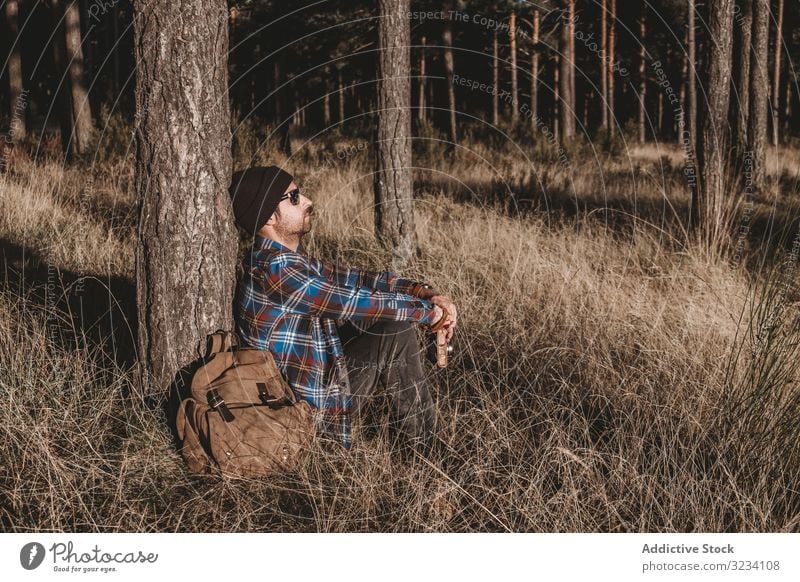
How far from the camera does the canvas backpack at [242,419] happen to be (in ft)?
9.06

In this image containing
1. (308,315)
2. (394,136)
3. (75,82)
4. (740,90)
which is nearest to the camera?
(308,315)

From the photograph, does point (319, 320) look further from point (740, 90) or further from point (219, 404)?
point (740, 90)

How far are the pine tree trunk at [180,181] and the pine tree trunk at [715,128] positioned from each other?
404cm

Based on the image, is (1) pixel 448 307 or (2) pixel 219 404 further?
(1) pixel 448 307

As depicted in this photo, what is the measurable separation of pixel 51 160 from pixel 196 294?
8.23 metres

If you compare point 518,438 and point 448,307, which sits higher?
point 448,307

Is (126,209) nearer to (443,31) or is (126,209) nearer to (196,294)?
(196,294)

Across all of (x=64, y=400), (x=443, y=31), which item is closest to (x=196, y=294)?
(x=64, y=400)

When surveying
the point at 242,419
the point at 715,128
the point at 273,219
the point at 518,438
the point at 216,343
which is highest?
the point at 715,128

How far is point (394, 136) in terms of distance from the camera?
639 cm

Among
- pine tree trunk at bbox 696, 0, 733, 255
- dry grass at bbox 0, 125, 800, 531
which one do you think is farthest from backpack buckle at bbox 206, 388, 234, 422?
pine tree trunk at bbox 696, 0, 733, 255

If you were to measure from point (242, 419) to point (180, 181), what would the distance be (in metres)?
1.00

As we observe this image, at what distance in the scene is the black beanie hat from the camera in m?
3.03

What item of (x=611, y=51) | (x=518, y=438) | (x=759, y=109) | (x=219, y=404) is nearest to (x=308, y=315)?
(x=219, y=404)
